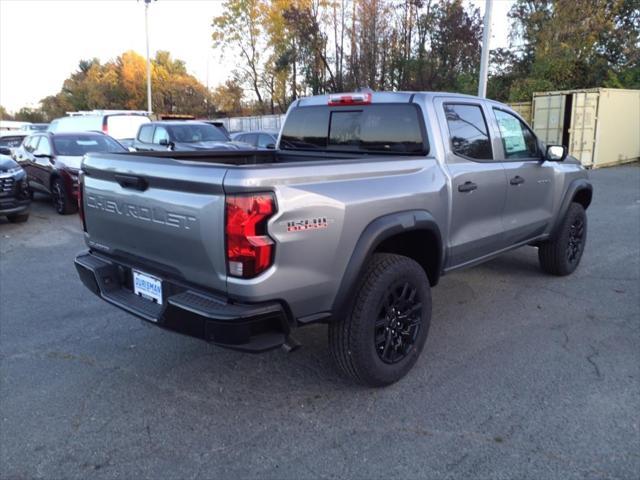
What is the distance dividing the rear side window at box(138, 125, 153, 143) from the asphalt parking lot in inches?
342

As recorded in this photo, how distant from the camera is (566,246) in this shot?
18.7 ft

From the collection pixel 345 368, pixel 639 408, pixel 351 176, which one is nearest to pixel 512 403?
pixel 639 408

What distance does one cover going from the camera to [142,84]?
173ft

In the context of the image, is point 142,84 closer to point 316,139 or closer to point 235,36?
point 235,36

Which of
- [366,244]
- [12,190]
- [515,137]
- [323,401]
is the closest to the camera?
[366,244]

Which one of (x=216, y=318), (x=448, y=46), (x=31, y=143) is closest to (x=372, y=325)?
(x=216, y=318)

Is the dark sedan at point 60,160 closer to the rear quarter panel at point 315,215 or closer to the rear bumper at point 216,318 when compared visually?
the rear bumper at point 216,318

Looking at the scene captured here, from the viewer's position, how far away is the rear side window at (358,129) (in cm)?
395

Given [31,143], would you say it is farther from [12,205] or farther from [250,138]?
[250,138]

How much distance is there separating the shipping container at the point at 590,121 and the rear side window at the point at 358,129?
1439 cm

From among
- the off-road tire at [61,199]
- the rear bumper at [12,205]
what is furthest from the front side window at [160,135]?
the rear bumper at [12,205]

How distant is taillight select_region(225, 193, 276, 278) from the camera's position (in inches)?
101

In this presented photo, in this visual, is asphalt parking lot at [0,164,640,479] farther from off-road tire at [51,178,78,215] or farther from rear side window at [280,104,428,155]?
off-road tire at [51,178,78,215]

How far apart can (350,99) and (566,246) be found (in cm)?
306
